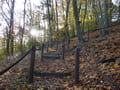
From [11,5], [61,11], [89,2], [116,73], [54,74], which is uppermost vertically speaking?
[89,2]

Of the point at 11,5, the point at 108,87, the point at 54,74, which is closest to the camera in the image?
the point at 108,87

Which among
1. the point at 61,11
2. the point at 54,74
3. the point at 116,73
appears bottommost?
the point at 54,74

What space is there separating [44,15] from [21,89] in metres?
14.9

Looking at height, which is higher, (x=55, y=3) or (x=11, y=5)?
(x=55, y=3)

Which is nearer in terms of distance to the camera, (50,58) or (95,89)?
(95,89)

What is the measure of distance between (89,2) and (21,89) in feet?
53.8

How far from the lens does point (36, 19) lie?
717 inches

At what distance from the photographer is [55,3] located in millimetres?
16375

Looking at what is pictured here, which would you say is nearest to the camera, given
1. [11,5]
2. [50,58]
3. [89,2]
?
[50,58]

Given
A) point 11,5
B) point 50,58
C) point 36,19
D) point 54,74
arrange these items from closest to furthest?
point 54,74 → point 50,58 → point 11,5 → point 36,19

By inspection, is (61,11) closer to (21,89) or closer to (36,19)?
(36,19)

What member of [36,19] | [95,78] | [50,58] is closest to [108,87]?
[95,78]

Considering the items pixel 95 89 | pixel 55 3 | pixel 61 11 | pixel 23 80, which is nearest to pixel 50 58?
pixel 23 80

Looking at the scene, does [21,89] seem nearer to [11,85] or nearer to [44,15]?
[11,85]
